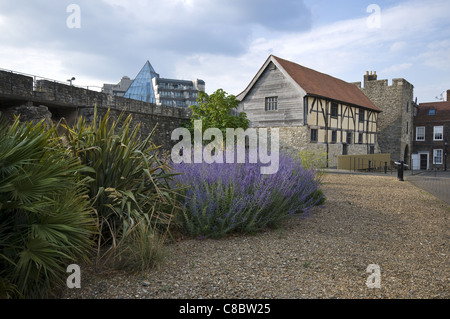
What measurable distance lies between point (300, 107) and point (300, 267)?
63.1 feet

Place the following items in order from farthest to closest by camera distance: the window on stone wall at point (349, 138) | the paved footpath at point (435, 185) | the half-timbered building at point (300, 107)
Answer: the window on stone wall at point (349, 138) → the half-timbered building at point (300, 107) → the paved footpath at point (435, 185)

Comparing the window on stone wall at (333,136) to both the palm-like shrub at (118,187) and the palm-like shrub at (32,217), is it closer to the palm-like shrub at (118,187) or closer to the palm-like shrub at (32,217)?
the palm-like shrub at (118,187)

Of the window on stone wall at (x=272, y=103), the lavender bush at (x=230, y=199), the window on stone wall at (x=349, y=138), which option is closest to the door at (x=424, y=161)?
the window on stone wall at (x=349, y=138)

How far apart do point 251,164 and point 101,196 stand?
286 centimetres

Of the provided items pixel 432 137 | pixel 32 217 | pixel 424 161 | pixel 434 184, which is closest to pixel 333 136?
pixel 434 184

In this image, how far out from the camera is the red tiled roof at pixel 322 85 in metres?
22.3

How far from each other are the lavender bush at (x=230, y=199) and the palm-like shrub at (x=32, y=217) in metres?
1.80

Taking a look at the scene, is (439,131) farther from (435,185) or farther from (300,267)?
(300,267)

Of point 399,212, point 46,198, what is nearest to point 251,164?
point 399,212

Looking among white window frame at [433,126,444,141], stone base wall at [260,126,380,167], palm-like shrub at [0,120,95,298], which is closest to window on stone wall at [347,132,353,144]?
stone base wall at [260,126,380,167]

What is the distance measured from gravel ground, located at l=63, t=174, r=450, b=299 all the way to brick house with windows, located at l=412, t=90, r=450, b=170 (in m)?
35.6

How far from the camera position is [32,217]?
270cm
